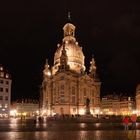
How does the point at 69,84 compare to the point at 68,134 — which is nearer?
the point at 68,134

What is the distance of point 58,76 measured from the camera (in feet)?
480

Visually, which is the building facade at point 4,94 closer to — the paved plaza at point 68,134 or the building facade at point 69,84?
the building facade at point 69,84

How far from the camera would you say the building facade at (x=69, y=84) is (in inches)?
5694

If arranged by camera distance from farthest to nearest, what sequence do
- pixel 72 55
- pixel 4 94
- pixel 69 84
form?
pixel 72 55 < pixel 69 84 < pixel 4 94

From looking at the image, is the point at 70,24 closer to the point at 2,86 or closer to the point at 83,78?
the point at 83,78

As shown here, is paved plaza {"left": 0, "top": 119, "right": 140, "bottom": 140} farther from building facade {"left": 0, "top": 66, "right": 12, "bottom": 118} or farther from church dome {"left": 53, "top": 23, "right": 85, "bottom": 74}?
church dome {"left": 53, "top": 23, "right": 85, "bottom": 74}

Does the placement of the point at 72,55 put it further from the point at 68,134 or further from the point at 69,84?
the point at 68,134

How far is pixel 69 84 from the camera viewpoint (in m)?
146

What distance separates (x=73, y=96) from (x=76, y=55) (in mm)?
22433

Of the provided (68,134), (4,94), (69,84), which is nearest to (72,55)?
(69,84)

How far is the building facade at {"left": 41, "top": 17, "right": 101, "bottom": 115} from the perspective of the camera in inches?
5694

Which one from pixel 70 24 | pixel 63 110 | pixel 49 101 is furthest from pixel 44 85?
pixel 70 24

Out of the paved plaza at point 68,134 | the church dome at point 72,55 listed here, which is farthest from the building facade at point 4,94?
the paved plaza at point 68,134

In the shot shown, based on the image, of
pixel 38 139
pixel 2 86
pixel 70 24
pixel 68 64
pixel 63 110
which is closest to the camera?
pixel 38 139
